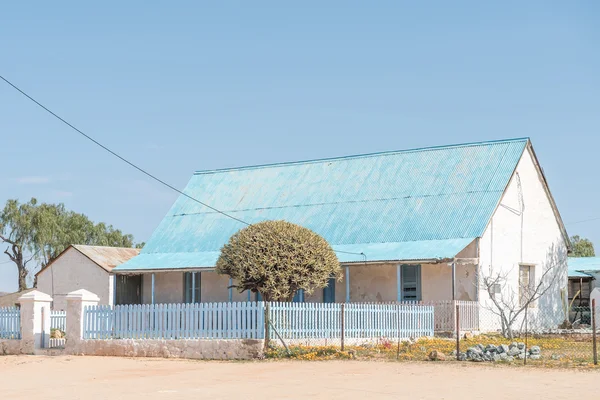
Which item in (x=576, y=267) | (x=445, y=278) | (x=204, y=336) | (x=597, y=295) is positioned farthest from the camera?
(x=576, y=267)

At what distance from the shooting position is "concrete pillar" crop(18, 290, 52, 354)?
24641 mm

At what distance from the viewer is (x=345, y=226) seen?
33094 mm

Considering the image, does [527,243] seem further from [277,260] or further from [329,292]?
[277,260]

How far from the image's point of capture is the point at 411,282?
30.8 meters

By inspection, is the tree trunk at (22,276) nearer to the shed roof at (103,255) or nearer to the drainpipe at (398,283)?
the shed roof at (103,255)

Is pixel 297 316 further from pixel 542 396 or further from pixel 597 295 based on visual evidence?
pixel 597 295

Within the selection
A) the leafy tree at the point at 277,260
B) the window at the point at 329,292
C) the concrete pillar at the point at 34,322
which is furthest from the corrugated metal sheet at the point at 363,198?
the concrete pillar at the point at 34,322

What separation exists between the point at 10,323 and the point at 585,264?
28.5 m

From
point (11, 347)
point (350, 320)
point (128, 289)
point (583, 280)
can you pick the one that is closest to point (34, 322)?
point (11, 347)

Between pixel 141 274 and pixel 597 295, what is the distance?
1809 cm

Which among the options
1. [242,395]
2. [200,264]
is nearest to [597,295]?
[200,264]

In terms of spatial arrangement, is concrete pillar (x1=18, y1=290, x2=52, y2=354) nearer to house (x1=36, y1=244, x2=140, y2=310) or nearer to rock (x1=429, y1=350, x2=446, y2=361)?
rock (x1=429, y1=350, x2=446, y2=361)

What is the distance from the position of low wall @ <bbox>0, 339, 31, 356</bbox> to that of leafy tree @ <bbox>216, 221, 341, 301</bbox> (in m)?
Answer: 6.02

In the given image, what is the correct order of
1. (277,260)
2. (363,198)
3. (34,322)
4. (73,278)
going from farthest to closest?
(73,278)
(363,198)
(277,260)
(34,322)
